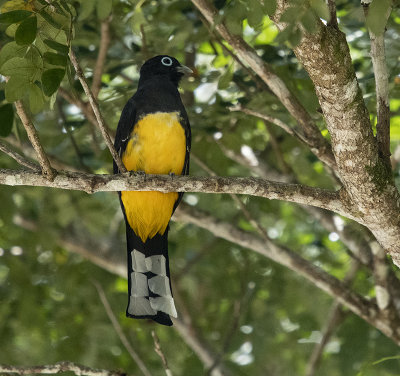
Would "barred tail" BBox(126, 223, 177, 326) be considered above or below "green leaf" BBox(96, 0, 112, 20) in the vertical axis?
below

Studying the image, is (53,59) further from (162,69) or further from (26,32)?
(162,69)

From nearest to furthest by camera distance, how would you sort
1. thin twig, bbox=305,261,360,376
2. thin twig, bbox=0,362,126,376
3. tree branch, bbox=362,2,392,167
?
tree branch, bbox=362,2,392,167
thin twig, bbox=0,362,126,376
thin twig, bbox=305,261,360,376

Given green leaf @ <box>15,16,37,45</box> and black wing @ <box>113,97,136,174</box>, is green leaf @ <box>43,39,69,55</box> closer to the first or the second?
green leaf @ <box>15,16,37,45</box>

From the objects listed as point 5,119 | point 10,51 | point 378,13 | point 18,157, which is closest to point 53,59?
point 10,51

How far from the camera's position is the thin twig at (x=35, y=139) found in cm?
262

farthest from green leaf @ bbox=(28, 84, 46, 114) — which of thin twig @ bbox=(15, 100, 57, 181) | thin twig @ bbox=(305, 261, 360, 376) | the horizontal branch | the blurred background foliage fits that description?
thin twig @ bbox=(305, 261, 360, 376)

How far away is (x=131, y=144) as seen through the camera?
13.8 ft

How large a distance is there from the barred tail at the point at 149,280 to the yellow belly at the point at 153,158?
0.38 ft

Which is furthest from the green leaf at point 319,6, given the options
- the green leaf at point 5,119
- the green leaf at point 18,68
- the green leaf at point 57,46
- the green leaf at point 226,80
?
the green leaf at point 226,80

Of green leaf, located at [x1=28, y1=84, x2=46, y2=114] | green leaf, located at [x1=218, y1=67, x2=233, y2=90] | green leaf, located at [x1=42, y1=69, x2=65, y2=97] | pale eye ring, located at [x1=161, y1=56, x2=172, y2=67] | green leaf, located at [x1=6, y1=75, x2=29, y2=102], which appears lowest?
pale eye ring, located at [x1=161, y1=56, x2=172, y2=67]

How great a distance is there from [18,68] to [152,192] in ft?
6.18

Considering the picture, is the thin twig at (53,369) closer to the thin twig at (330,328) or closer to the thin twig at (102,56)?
the thin twig at (102,56)

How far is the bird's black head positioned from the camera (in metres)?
4.67

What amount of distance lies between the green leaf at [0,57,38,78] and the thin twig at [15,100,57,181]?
13 centimetres
